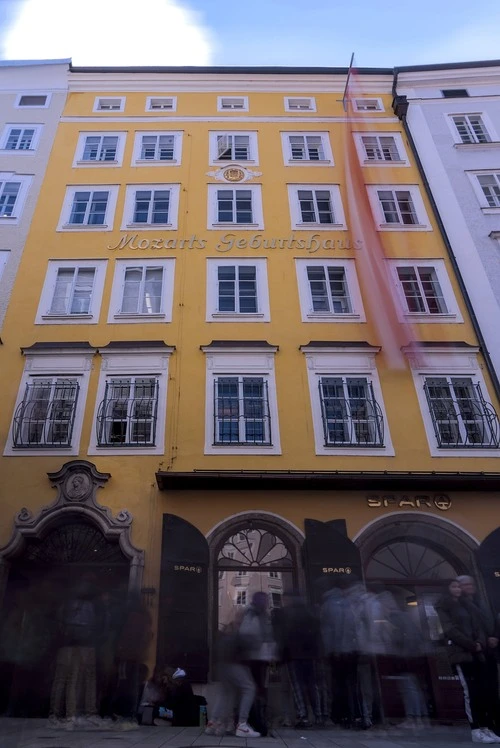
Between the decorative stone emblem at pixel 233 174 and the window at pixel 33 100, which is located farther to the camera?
the window at pixel 33 100

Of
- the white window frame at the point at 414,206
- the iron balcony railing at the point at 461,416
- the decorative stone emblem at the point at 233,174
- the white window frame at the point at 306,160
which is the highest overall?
the white window frame at the point at 306,160

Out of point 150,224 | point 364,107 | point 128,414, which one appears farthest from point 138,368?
point 364,107

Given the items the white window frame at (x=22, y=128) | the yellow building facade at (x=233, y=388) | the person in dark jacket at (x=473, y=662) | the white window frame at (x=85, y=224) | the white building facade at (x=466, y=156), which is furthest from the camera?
the white window frame at (x=22, y=128)

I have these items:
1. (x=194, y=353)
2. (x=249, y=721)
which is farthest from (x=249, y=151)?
(x=249, y=721)

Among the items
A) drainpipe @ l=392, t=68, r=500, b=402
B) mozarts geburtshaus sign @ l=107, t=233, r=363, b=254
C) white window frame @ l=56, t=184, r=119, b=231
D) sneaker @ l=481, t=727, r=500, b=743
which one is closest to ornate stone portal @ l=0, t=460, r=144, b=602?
sneaker @ l=481, t=727, r=500, b=743

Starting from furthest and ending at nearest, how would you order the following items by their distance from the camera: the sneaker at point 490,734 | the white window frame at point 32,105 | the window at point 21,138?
the white window frame at point 32,105
the window at point 21,138
the sneaker at point 490,734

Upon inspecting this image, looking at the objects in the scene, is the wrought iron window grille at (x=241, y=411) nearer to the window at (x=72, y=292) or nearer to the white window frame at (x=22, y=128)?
the window at (x=72, y=292)

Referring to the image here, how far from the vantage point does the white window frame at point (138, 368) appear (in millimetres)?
13328

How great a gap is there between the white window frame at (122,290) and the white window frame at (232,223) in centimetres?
216

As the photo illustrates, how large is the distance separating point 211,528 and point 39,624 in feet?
12.5

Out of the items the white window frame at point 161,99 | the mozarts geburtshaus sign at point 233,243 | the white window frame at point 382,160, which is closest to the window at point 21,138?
the white window frame at point 161,99

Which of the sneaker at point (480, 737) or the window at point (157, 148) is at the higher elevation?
the window at point (157, 148)

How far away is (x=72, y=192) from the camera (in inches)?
719

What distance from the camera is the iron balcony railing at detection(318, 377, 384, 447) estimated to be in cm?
1318
